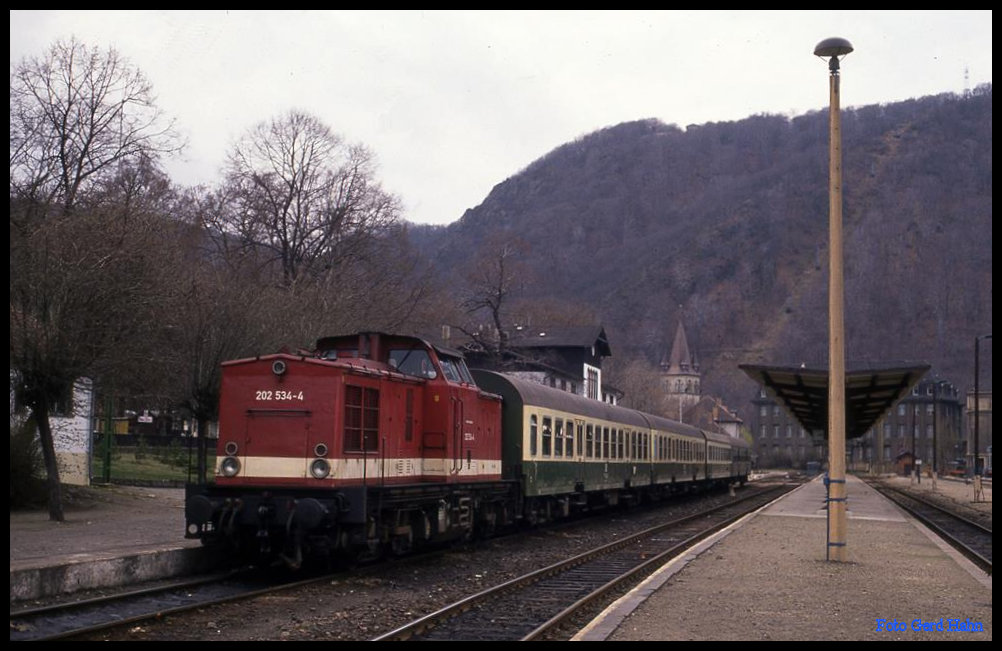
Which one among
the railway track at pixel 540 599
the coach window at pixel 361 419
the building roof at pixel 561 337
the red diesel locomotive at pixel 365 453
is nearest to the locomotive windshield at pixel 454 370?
the red diesel locomotive at pixel 365 453

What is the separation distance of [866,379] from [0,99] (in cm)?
1806

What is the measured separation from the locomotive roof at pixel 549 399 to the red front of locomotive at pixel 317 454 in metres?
5.11

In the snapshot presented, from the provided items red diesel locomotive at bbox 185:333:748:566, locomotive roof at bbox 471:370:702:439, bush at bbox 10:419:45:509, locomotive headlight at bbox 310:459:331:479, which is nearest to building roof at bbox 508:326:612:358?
locomotive roof at bbox 471:370:702:439

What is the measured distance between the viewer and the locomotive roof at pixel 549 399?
21938 mm

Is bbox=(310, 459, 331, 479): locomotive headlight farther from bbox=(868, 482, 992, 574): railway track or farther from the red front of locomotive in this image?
bbox=(868, 482, 992, 574): railway track

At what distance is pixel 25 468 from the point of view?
23.2m

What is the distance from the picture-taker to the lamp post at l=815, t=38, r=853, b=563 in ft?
Result: 54.8

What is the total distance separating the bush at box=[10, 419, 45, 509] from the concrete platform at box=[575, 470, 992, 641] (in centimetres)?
1452

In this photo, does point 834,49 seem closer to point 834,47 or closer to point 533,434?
point 834,47

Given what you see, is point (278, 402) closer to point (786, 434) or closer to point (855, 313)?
point (786, 434)

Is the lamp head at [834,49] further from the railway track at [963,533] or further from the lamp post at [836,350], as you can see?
the railway track at [963,533]

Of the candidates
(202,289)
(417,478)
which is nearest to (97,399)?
(202,289)

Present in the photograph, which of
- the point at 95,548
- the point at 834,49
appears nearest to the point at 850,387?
the point at 834,49

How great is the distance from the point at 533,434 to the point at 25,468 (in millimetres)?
11221
